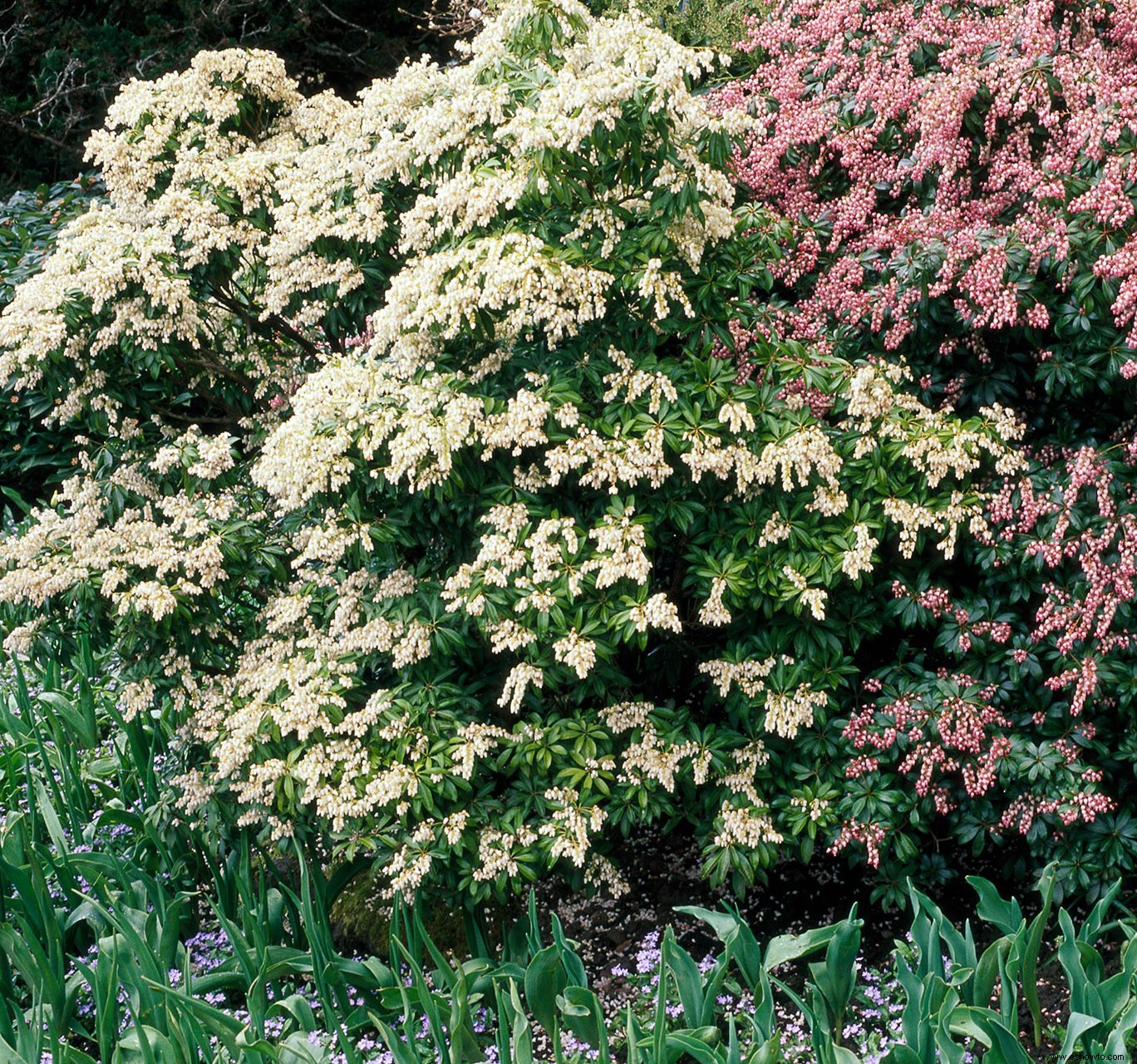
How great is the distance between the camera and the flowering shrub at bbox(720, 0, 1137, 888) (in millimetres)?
3836

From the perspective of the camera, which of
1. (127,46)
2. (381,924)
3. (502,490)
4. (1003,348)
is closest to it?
(502,490)

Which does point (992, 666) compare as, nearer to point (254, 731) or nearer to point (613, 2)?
point (254, 731)

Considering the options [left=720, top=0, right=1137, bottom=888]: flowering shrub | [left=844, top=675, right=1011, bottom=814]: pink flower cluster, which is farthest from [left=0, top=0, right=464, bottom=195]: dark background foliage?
[left=844, top=675, right=1011, bottom=814]: pink flower cluster

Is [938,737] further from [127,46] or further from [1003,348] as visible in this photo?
[127,46]

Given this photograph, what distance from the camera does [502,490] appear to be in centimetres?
374

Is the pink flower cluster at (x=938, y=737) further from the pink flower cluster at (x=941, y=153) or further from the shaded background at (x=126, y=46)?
the shaded background at (x=126, y=46)

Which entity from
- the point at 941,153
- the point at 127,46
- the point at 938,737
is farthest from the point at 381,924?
the point at 127,46

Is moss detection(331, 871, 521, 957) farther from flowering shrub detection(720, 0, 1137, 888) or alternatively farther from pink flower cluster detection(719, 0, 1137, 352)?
pink flower cluster detection(719, 0, 1137, 352)

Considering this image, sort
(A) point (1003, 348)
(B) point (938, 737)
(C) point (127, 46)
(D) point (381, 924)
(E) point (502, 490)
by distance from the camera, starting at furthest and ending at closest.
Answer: (C) point (127, 46), (D) point (381, 924), (A) point (1003, 348), (B) point (938, 737), (E) point (502, 490)

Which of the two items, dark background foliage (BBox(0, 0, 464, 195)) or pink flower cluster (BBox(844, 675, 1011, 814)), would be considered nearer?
pink flower cluster (BBox(844, 675, 1011, 814))

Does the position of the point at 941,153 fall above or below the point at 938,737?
above

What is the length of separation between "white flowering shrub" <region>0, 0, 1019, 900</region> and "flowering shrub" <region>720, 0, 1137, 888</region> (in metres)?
0.25

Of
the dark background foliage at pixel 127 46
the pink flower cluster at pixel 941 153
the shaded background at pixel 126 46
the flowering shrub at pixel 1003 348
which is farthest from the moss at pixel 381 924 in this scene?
the dark background foliage at pixel 127 46

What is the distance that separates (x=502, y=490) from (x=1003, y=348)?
1.98 meters
